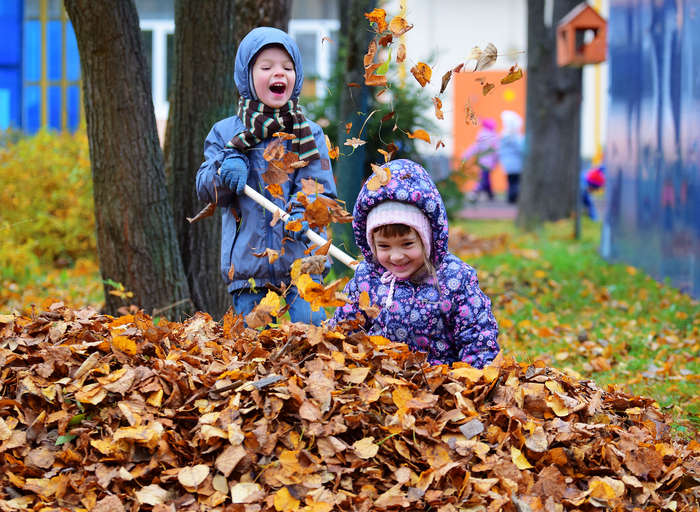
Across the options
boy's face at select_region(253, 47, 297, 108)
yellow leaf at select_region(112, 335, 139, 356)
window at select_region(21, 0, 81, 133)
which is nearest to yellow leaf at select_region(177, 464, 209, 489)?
yellow leaf at select_region(112, 335, 139, 356)

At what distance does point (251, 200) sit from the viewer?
4.18 meters

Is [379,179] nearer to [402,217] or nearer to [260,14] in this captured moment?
[402,217]

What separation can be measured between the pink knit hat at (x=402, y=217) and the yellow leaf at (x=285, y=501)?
113 cm

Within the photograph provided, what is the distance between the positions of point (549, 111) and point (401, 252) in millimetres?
10864

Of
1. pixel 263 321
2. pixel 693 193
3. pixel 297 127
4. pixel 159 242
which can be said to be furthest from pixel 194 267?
pixel 693 193

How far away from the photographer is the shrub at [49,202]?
9.51 m

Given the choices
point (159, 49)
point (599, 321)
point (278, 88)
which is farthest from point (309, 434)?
point (159, 49)

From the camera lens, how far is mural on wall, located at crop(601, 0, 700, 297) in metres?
7.62

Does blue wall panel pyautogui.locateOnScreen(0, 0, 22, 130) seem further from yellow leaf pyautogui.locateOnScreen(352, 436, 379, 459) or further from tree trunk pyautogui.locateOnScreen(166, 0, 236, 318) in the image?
yellow leaf pyautogui.locateOnScreen(352, 436, 379, 459)

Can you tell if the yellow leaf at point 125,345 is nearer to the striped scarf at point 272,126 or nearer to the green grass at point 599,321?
the striped scarf at point 272,126

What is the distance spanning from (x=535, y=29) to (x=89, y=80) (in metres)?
9.66

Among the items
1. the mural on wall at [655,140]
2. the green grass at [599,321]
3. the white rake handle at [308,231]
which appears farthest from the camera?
the mural on wall at [655,140]

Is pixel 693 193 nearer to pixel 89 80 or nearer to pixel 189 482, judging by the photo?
pixel 89 80

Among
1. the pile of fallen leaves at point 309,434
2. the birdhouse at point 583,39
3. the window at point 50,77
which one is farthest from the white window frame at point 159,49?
the pile of fallen leaves at point 309,434
